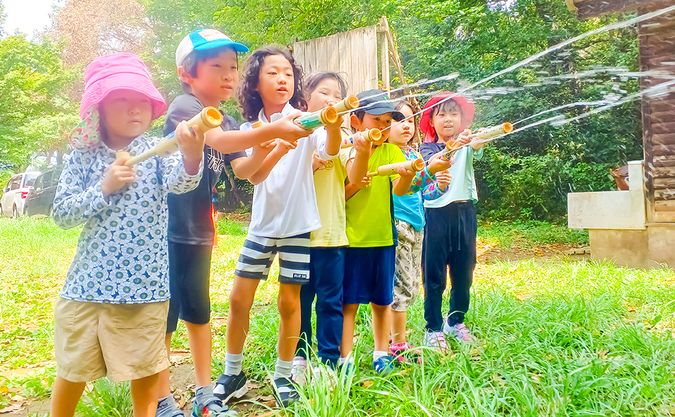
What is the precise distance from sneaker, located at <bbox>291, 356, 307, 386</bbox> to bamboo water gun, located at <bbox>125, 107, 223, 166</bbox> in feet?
3.89

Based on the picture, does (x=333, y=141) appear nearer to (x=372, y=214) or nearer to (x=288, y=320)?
(x=372, y=214)

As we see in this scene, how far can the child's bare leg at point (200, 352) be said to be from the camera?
2.26 metres

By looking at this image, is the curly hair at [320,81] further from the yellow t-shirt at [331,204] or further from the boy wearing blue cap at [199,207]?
the boy wearing blue cap at [199,207]

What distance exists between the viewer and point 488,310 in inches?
138

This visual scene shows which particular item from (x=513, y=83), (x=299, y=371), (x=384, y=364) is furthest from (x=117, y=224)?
(x=513, y=83)

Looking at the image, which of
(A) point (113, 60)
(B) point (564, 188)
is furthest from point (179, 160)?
(B) point (564, 188)

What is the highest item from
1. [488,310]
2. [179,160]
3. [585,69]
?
[585,69]

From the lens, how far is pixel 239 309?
2.42 meters

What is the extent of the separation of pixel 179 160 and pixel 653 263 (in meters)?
6.09

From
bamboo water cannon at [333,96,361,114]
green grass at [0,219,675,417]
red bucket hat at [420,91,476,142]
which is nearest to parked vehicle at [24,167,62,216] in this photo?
green grass at [0,219,675,417]

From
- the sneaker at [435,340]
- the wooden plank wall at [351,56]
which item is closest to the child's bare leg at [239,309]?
the sneaker at [435,340]

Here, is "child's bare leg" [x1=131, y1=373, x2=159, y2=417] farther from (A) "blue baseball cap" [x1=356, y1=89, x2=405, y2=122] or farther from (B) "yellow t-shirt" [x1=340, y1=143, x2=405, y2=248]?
(A) "blue baseball cap" [x1=356, y1=89, x2=405, y2=122]

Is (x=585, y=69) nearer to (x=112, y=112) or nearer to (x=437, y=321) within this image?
(x=437, y=321)

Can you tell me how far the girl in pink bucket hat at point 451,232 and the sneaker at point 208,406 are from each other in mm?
1207
